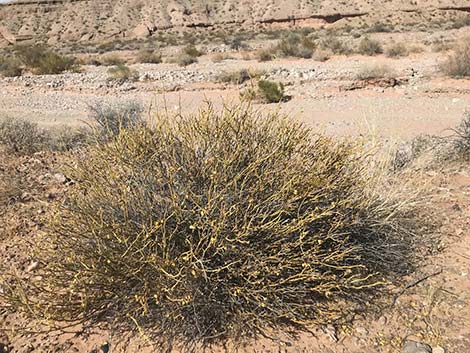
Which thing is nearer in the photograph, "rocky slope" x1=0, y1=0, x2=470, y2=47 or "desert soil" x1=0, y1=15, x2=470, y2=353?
"desert soil" x1=0, y1=15, x2=470, y2=353

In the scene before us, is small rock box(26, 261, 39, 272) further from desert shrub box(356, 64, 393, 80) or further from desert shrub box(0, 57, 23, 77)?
desert shrub box(0, 57, 23, 77)

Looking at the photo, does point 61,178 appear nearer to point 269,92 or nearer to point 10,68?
point 269,92

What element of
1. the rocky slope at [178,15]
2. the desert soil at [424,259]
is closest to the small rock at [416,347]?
the desert soil at [424,259]

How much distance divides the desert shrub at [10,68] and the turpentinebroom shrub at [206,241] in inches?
875

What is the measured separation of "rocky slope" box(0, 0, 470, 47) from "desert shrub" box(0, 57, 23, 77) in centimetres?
3269

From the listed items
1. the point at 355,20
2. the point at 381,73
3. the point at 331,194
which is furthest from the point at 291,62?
the point at 355,20

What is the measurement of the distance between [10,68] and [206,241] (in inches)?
958

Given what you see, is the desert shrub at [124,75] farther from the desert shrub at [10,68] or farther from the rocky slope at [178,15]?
the rocky slope at [178,15]

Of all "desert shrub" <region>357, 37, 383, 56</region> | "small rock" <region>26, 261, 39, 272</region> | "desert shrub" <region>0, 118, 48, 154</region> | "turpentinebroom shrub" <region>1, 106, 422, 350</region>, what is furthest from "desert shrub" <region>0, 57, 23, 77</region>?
"turpentinebroom shrub" <region>1, 106, 422, 350</region>

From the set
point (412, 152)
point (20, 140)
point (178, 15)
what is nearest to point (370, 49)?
point (412, 152)

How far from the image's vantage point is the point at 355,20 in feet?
163

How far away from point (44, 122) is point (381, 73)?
11.1m

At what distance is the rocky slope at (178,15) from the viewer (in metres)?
49.4

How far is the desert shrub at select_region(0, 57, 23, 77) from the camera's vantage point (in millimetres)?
22098
